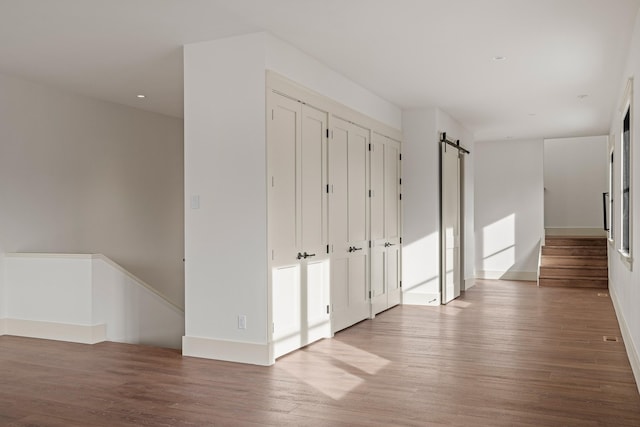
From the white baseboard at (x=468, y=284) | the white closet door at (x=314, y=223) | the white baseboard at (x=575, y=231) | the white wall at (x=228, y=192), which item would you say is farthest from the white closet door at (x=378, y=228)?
the white baseboard at (x=575, y=231)

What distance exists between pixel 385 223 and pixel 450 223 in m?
1.60

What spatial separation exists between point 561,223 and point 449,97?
7506 millimetres

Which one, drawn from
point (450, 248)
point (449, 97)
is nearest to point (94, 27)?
point (449, 97)

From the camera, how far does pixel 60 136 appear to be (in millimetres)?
6762

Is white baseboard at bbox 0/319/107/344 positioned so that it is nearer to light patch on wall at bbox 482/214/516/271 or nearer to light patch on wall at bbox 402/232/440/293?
light patch on wall at bbox 402/232/440/293

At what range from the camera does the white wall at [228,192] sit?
4859 millimetres

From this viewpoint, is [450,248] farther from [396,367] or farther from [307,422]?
[307,422]

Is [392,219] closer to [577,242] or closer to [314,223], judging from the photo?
[314,223]

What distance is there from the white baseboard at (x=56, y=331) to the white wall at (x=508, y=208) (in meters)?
8.34

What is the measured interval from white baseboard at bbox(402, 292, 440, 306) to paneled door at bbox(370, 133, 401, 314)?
16 centimetres

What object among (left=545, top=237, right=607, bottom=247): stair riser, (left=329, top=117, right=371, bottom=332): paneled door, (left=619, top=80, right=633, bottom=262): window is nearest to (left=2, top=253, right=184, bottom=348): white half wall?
(left=329, top=117, right=371, bottom=332): paneled door

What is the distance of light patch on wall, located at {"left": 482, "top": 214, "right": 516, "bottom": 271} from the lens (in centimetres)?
1183

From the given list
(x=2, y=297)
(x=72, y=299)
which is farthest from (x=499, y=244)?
(x=2, y=297)

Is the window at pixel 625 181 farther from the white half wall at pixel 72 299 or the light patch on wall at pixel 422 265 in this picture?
the white half wall at pixel 72 299
